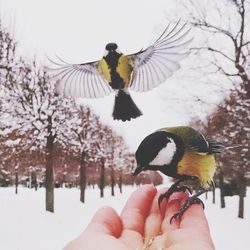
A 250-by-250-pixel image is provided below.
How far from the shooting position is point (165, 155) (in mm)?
1842

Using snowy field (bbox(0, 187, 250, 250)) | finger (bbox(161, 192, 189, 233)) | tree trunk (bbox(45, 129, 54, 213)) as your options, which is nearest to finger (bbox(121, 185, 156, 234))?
A: finger (bbox(161, 192, 189, 233))

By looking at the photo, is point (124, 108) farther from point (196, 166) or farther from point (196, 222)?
point (196, 222)

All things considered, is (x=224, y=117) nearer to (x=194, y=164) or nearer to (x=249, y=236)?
(x=249, y=236)

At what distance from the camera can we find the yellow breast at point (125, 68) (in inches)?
94.0

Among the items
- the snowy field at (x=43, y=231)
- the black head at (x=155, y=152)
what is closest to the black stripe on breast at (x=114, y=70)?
the black head at (x=155, y=152)

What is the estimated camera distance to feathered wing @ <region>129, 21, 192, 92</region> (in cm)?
200

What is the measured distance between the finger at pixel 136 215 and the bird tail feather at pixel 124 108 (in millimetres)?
356

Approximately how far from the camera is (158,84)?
2021mm

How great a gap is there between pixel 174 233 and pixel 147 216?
383mm

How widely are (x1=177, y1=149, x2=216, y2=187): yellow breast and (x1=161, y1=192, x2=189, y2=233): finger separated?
0.11m

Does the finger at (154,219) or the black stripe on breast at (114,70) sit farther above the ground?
the black stripe on breast at (114,70)

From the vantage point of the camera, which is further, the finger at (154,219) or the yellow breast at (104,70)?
the yellow breast at (104,70)

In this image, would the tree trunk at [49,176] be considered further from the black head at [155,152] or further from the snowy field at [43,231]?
the black head at [155,152]

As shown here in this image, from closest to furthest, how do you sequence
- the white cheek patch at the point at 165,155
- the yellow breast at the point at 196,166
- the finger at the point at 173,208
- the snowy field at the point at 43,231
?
the white cheek patch at the point at 165,155 < the finger at the point at 173,208 < the yellow breast at the point at 196,166 < the snowy field at the point at 43,231
